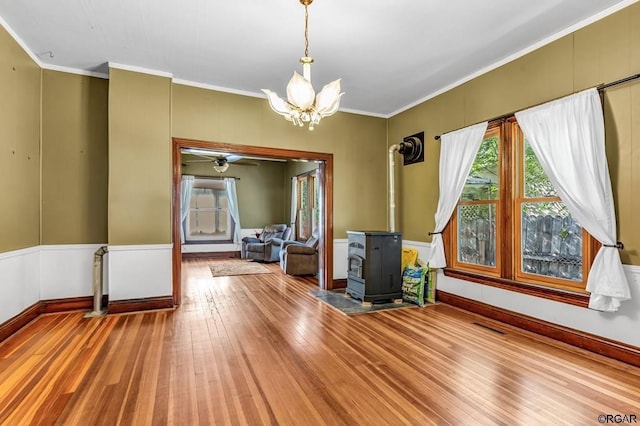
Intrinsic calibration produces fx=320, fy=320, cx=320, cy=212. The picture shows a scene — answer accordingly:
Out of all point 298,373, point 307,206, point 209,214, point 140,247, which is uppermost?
point 307,206

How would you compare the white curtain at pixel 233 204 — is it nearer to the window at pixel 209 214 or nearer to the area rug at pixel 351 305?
the window at pixel 209 214

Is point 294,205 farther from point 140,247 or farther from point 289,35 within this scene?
point 289,35

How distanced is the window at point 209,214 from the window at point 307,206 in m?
2.33

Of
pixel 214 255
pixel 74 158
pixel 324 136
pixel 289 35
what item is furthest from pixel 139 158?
pixel 214 255

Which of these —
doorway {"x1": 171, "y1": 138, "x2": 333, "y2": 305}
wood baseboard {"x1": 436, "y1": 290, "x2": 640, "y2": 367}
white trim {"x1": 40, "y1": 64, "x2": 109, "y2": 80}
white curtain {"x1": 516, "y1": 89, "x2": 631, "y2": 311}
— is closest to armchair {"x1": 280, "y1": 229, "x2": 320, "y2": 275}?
doorway {"x1": 171, "y1": 138, "x2": 333, "y2": 305}

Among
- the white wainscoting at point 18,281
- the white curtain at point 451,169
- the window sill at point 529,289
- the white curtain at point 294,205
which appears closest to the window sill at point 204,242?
the white curtain at point 294,205

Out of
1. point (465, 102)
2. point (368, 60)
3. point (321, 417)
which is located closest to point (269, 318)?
point (321, 417)

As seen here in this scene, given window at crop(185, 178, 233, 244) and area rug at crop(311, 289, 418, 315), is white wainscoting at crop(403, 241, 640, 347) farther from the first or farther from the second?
window at crop(185, 178, 233, 244)

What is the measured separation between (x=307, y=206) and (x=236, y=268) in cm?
264

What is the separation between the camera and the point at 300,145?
5.34m

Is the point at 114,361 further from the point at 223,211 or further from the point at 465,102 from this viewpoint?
A: the point at 223,211

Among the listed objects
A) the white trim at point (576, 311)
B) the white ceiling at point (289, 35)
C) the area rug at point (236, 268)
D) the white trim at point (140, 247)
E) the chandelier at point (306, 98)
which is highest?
the white ceiling at point (289, 35)

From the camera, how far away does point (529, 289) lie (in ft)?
11.5

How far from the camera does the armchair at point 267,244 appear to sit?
855cm
